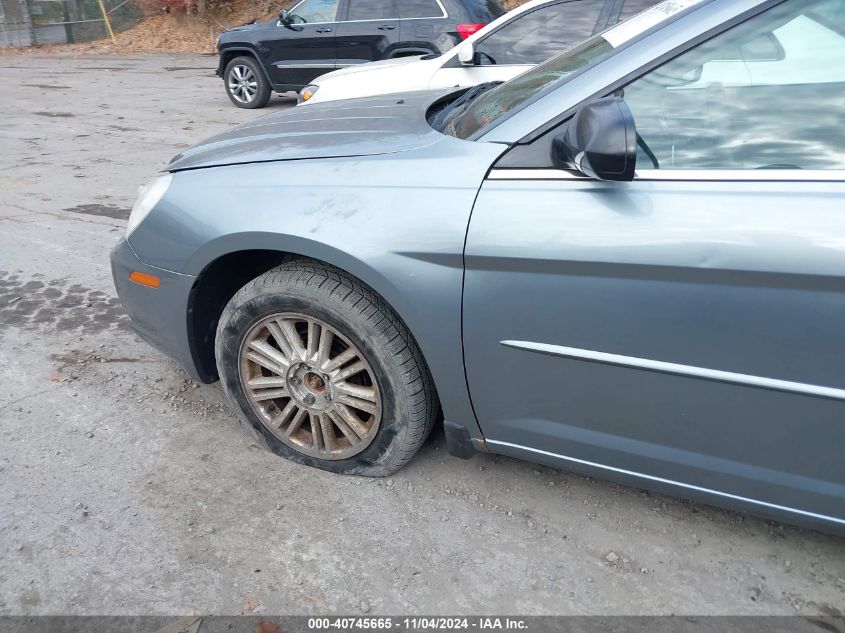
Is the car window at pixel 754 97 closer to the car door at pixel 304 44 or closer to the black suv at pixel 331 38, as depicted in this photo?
the black suv at pixel 331 38

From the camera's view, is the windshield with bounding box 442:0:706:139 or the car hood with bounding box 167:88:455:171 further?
the car hood with bounding box 167:88:455:171

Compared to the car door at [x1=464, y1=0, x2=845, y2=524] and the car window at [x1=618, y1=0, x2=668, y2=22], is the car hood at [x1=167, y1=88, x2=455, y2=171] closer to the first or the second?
the car door at [x1=464, y1=0, x2=845, y2=524]

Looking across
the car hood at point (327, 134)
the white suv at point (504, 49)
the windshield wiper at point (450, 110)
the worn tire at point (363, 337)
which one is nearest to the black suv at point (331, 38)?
the white suv at point (504, 49)

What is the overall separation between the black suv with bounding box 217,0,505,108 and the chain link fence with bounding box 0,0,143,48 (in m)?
14.9

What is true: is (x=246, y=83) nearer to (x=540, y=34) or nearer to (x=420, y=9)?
(x=420, y=9)

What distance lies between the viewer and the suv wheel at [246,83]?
33.6 feet

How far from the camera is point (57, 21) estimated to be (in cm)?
2178

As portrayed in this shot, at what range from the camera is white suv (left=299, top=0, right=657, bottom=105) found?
5.77 metres

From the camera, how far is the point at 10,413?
9.91ft

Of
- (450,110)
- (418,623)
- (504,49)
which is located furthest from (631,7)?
(418,623)

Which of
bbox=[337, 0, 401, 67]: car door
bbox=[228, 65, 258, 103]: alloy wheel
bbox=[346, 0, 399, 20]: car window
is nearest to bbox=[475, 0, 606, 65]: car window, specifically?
bbox=[337, 0, 401, 67]: car door

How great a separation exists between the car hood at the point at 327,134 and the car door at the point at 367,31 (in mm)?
6529

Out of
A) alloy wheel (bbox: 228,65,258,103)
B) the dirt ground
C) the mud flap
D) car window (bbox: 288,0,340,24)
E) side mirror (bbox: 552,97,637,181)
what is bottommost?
the dirt ground

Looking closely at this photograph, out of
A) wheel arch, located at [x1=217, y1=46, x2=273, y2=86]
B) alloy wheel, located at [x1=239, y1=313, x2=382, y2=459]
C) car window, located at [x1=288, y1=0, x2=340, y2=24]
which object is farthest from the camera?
wheel arch, located at [x1=217, y1=46, x2=273, y2=86]
